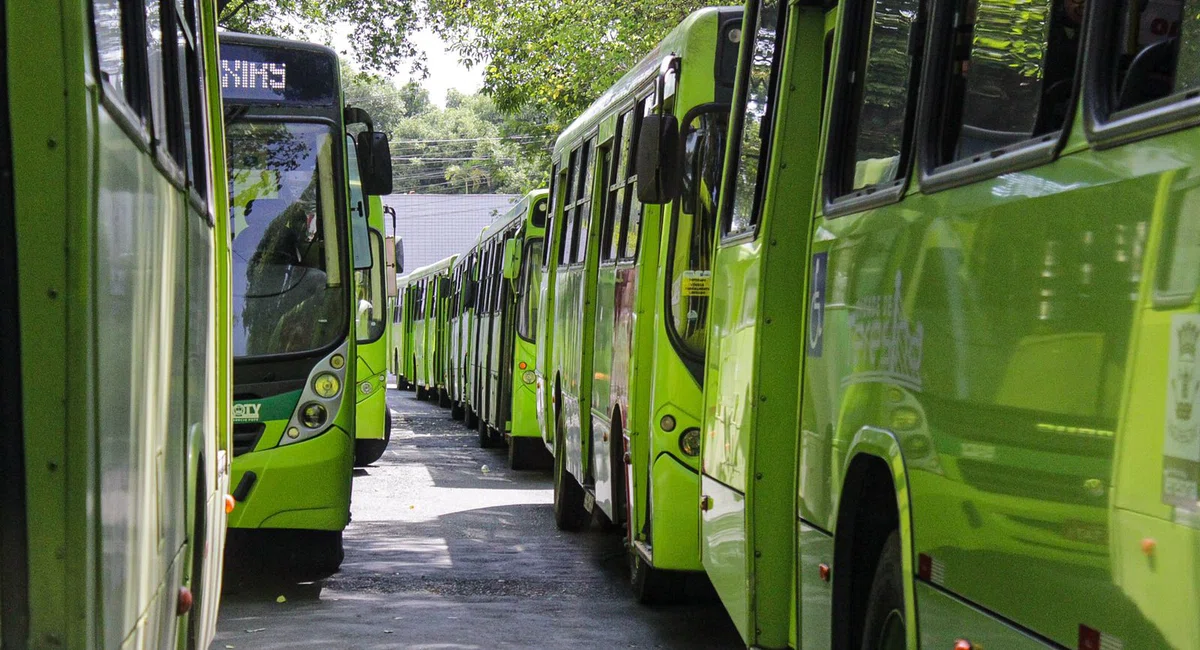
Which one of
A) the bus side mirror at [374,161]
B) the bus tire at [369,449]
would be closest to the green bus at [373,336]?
the bus tire at [369,449]

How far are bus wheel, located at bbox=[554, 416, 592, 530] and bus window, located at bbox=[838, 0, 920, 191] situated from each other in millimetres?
7677

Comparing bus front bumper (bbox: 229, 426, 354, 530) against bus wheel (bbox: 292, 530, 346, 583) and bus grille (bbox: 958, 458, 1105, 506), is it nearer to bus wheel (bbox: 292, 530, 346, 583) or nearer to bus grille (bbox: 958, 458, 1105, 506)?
bus wheel (bbox: 292, 530, 346, 583)

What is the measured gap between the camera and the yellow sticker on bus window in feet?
27.1

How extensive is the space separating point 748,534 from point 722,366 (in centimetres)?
109

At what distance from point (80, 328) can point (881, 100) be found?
2.70 metres

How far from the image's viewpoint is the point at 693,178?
8.38 meters

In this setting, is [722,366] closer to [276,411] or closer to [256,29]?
[276,411]

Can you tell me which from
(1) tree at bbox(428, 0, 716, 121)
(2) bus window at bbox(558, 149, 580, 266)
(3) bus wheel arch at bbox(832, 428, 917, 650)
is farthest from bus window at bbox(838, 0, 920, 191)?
(1) tree at bbox(428, 0, 716, 121)

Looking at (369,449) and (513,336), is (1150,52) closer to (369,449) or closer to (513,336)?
(369,449)

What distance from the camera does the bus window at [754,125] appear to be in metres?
6.29

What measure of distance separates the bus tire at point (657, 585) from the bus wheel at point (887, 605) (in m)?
4.65

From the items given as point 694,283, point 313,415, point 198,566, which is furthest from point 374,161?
point 198,566

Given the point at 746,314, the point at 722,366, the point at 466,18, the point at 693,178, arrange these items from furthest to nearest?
the point at 466,18, the point at 693,178, the point at 722,366, the point at 746,314

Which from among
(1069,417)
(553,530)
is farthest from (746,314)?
(553,530)
